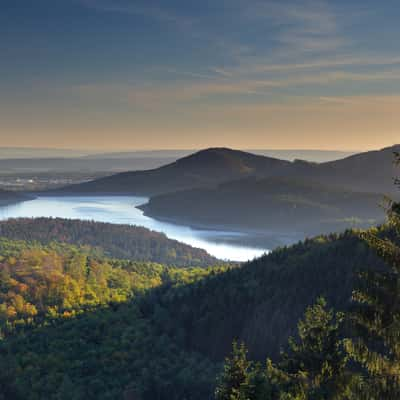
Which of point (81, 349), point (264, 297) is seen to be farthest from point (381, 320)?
point (81, 349)

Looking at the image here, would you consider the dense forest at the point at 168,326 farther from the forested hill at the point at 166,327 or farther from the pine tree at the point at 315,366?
the pine tree at the point at 315,366

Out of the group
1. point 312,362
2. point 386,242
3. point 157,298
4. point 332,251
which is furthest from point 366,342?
point 157,298

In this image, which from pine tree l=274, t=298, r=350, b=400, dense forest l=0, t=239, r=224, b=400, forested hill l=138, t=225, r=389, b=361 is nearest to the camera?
pine tree l=274, t=298, r=350, b=400

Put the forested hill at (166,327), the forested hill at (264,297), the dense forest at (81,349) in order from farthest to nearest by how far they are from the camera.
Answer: the forested hill at (264,297)
the forested hill at (166,327)
the dense forest at (81,349)

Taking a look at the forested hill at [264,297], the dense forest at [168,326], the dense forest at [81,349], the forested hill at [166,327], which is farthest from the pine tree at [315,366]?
the forested hill at [264,297]

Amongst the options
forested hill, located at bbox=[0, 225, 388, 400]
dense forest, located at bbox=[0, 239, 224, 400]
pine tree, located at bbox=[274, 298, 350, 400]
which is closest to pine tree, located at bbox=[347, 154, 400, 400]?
pine tree, located at bbox=[274, 298, 350, 400]

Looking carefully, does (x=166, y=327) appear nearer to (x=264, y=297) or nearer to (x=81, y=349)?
(x=81, y=349)

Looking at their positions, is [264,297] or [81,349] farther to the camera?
[264,297]

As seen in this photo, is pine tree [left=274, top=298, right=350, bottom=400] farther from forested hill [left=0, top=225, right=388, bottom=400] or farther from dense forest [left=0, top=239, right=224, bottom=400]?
dense forest [left=0, top=239, right=224, bottom=400]
